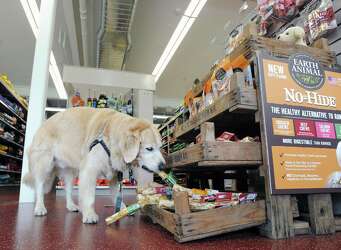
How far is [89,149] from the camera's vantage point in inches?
75.0

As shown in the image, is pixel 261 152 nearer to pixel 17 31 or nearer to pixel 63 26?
pixel 63 26

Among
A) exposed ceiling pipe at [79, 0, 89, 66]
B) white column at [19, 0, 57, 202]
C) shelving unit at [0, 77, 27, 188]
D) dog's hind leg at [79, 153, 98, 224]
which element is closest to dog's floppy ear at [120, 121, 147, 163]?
dog's hind leg at [79, 153, 98, 224]

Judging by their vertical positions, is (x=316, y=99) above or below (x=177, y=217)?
above

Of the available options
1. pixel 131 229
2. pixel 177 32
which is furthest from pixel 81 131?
pixel 177 32

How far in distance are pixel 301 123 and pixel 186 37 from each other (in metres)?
6.41

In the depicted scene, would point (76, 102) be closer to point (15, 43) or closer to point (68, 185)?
point (68, 185)

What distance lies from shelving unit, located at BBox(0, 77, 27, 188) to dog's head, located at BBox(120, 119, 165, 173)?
4.98 m

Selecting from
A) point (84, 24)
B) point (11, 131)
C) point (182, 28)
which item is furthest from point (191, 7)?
point (11, 131)

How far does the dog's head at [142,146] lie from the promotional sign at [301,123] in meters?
0.81

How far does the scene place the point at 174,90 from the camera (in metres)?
11.9

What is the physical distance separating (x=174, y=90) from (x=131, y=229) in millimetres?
10555

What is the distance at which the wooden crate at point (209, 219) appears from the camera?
3.91ft

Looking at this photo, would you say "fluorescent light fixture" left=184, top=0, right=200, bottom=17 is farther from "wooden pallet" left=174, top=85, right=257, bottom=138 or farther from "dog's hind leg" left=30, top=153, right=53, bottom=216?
"wooden pallet" left=174, top=85, right=257, bottom=138

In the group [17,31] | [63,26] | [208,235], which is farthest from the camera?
[17,31]
